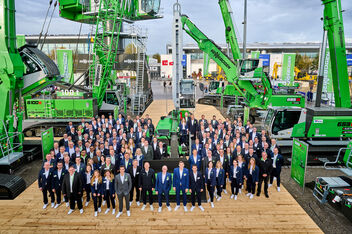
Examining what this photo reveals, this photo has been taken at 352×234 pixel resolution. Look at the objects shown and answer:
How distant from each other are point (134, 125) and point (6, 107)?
572cm

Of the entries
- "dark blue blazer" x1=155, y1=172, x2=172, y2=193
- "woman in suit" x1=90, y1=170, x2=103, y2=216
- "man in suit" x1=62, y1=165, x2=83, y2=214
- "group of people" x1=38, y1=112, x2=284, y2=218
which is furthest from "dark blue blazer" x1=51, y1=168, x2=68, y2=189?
"dark blue blazer" x1=155, y1=172, x2=172, y2=193

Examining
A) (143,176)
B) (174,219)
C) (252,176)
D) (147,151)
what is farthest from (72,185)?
(252,176)

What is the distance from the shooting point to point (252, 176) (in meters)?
8.37

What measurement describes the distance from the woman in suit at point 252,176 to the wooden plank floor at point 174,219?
38 cm

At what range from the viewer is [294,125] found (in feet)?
38.9

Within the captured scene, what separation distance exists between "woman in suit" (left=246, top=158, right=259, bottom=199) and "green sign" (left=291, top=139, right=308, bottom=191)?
178 centimetres

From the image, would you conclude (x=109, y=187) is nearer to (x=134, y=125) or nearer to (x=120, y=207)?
(x=120, y=207)

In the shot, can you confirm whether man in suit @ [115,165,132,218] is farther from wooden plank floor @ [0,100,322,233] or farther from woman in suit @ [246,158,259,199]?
woman in suit @ [246,158,259,199]

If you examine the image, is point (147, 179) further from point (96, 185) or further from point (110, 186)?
point (96, 185)

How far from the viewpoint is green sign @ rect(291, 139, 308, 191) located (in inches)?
339

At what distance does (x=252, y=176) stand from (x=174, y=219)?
3.02 metres

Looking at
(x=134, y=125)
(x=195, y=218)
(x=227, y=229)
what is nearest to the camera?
(x=227, y=229)

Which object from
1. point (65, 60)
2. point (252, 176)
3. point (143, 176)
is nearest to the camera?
point (143, 176)

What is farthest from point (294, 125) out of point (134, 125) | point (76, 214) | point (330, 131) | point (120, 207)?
point (76, 214)
